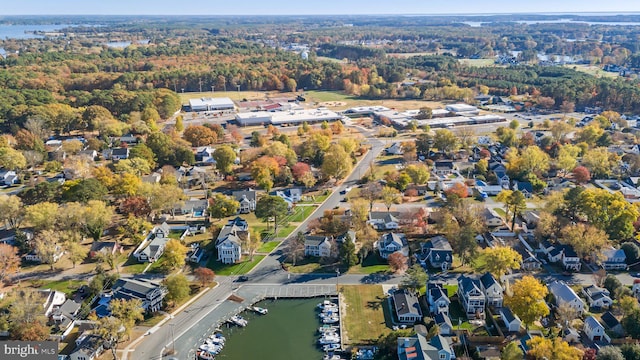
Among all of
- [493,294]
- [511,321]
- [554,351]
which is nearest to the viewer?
[554,351]

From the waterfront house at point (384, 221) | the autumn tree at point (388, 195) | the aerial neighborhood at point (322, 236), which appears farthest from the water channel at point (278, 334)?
the autumn tree at point (388, 195)

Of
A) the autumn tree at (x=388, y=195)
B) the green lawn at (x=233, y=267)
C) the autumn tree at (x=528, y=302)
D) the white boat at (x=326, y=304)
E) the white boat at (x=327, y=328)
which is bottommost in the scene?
the white boat at (x=327, y=328)

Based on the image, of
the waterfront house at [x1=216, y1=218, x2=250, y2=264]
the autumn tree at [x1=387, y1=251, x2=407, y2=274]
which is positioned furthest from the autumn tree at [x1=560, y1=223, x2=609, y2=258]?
the waterfront house at [x1=216, y1=218, x2=250, y2=264]

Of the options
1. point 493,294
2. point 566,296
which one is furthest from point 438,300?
point 566,296

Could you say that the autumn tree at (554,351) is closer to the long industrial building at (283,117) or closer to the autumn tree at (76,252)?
the autumn tree at (76,252)

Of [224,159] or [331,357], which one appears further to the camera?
[224,159]

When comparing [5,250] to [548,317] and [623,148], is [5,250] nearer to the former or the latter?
[548,317]

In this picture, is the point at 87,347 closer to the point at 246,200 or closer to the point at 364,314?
the point at 364,314
